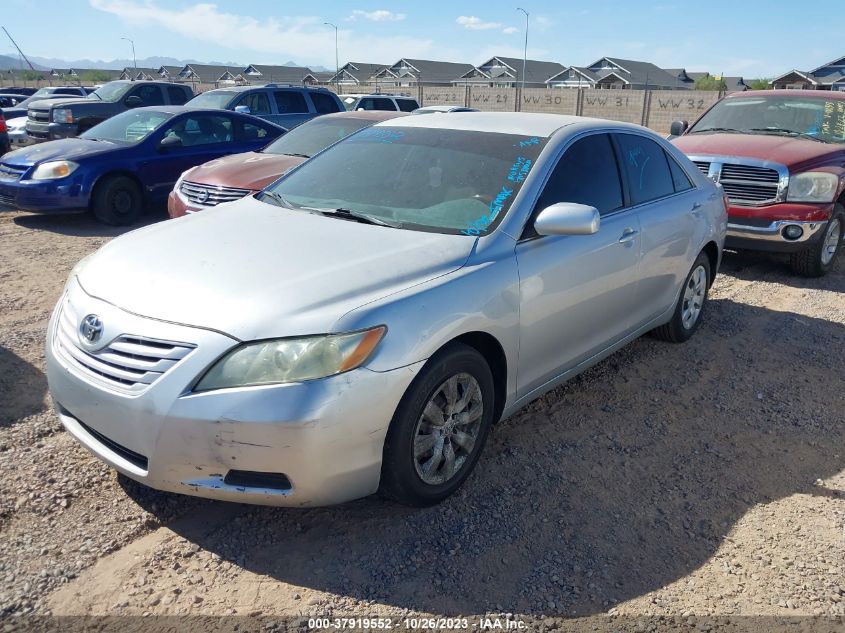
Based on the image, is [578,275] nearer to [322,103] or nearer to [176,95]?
[322,103]

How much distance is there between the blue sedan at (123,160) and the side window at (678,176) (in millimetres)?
6908

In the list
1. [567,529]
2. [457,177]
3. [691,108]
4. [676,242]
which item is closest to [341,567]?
[567,529]

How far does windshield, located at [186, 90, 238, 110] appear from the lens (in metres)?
12.7

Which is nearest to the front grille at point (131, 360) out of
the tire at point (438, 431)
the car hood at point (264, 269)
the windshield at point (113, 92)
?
the car hood at point (264, 269)

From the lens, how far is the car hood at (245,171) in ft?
24.4

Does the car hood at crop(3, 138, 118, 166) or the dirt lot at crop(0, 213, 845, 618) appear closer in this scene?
the dirt lot at crop(0, 213, 845, 618)

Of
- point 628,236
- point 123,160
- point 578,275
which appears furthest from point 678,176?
point 123,160

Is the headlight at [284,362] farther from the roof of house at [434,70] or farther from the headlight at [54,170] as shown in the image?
the roof of house at [434,70]

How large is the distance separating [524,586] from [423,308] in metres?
1.18

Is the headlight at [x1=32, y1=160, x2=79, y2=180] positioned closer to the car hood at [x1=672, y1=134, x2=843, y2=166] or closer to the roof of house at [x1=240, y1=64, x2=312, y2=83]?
the car hood at [x1=672, y1=134, x2=843, y2=166]

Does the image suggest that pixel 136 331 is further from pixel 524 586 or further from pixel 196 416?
pixel 524 586

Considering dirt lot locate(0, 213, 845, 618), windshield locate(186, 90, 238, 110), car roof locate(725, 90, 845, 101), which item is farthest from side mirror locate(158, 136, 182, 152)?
car roof locate(725, 90, 845, 101)

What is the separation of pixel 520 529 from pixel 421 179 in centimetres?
191

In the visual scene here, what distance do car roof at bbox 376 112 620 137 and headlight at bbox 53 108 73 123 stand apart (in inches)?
530
